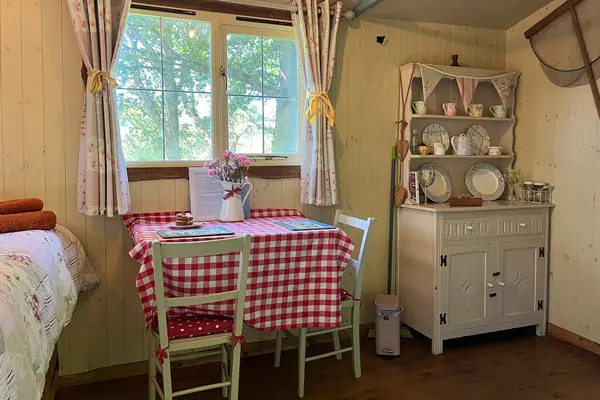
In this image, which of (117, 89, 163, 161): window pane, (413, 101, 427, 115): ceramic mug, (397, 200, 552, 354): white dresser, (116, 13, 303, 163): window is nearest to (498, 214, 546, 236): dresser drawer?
(397, 200, 552, 354): white dresser

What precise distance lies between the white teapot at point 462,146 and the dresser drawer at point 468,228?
1.61 ft

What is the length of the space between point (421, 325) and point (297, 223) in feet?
3.76

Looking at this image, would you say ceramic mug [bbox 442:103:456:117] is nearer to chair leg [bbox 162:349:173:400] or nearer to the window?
the window

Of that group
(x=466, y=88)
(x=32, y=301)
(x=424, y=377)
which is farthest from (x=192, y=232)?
(x=466, y=88)

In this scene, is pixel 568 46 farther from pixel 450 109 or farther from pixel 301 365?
pixel 301 365

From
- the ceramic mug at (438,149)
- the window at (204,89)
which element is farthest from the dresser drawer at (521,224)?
the window at (204,89)

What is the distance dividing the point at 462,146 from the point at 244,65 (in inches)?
60.2

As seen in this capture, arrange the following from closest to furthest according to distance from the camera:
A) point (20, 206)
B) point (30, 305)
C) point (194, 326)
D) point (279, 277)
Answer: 1. point (30, 305)
2. point (194, 326)
3. point (20, 206)
4. point (279, 277)

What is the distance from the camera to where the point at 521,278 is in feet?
11.0

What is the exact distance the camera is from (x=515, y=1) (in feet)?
10.9

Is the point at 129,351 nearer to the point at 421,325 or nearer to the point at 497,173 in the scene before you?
the point at 421,325

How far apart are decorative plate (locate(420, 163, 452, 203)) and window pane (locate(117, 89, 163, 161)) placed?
175 centimetres

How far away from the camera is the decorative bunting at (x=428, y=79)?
3.29m

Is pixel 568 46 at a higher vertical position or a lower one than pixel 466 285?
higher
